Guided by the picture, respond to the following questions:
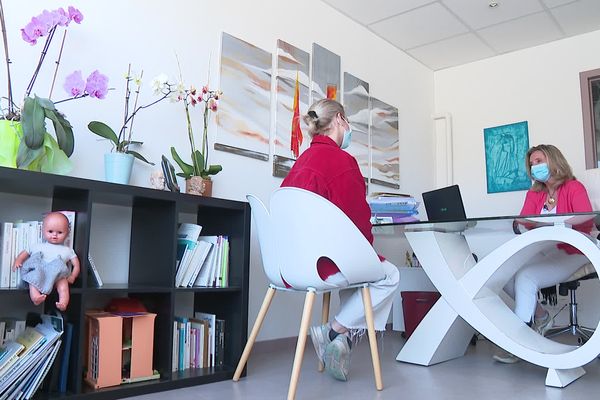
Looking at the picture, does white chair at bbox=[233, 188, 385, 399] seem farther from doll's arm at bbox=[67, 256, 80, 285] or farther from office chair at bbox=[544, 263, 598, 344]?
office chair at bbox=[544, 263, 598, 344]

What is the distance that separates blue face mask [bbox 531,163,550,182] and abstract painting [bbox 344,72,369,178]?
1.22 metres

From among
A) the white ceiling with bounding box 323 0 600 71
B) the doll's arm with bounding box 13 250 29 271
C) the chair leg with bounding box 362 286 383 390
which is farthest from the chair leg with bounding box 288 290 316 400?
the white ceiling with bounding box 323 0 600 71

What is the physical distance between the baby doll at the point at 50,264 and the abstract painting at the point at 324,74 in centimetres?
210

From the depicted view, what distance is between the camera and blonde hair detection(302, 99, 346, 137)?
7.79 feet

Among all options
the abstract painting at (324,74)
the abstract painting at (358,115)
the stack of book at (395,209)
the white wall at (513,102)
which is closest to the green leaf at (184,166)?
the stack of book at (395,209)

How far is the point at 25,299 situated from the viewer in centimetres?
207

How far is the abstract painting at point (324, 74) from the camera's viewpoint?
3588mm

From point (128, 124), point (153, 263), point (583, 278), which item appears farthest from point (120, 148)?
point (583, 278)

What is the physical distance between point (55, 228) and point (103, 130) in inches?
22.4

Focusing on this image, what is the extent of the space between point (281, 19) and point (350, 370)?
7.30ft

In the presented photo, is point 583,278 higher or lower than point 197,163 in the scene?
lower

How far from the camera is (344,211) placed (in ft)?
6.97

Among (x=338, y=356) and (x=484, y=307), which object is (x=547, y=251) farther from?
(x=338, y=356)

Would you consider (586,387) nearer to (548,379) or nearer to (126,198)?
(548,379)
